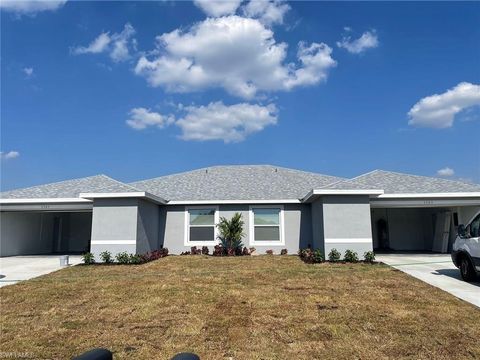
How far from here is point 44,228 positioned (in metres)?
21.6

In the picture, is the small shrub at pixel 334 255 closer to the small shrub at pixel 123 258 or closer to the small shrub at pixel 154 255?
the small shrub at pixel 154 255

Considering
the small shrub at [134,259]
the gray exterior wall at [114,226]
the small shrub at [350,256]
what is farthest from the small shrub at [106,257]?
the small shrub at [350,256]

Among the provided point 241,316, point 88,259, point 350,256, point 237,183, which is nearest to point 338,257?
point 350,256

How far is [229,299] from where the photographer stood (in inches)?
350

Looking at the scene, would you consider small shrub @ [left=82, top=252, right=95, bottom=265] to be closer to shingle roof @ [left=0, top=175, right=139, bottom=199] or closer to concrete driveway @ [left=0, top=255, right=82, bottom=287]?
concrete driveway @ [left=0, top=255, right=82, bottom=287]

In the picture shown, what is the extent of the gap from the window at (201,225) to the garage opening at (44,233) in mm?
6703

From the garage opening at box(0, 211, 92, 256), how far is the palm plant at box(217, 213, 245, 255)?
28.2ft

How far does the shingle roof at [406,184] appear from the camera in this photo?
670 inches

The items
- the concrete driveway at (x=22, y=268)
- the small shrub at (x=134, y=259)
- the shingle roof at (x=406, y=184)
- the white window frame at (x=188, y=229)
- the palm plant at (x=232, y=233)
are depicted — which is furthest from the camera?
the white window frame at (x=188, y=229)

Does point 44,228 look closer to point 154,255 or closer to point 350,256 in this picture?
point 154,255

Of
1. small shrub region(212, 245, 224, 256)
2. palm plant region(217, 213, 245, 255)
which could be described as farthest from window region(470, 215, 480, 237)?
small shrub region(212, 245, 224, 256)

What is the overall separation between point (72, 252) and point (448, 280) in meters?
19.3

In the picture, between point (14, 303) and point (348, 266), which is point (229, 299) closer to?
point (14, 303)

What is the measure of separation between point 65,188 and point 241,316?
14437 millimetres
